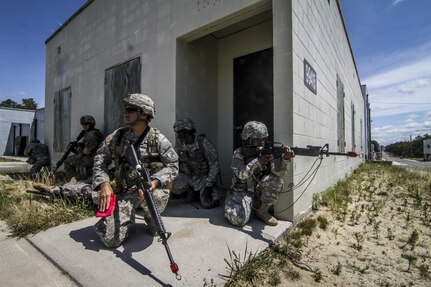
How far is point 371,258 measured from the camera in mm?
2422

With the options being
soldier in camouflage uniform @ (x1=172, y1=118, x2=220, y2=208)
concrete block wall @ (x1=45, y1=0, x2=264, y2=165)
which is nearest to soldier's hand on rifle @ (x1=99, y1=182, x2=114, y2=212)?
soldier in camouflage uniform @ (x1=172, y1=118, x2=220, y2=208)

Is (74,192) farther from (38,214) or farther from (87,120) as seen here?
(87,120)

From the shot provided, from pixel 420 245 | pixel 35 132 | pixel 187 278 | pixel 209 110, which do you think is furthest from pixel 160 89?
pixel 35 132

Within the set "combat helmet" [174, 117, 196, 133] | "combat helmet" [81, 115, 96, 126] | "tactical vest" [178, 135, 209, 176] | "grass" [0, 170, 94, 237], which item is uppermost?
"combat helmet" [81, 115, 96, 126]

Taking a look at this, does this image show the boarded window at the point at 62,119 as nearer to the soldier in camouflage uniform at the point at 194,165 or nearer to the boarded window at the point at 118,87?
the boarded window at the point at 118,87

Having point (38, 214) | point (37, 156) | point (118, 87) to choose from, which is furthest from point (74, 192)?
point (37, 156)

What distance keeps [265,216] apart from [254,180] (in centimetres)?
45

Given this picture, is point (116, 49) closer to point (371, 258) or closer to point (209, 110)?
point (209, 110)

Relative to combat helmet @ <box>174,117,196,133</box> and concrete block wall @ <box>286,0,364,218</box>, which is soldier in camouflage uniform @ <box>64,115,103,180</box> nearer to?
combat helmet @ <box>174,117,196,133</box>

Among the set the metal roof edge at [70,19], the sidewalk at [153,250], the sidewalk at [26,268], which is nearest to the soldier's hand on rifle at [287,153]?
the sidewalk at [153,250]

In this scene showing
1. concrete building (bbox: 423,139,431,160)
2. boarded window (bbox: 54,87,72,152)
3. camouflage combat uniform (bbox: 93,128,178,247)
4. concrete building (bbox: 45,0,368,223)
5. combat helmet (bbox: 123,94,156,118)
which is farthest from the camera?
concrete building (bbox: 423,139,431,160)

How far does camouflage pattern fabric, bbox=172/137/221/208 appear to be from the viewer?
3670mm

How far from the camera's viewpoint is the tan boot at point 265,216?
285 centimetres

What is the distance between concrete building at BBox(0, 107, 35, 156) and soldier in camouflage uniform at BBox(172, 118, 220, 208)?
2401 cm
